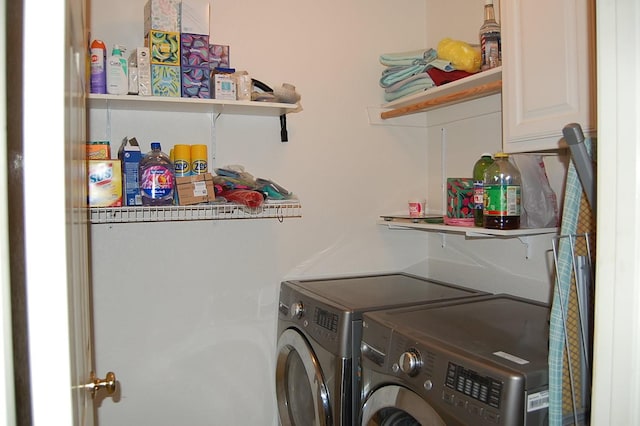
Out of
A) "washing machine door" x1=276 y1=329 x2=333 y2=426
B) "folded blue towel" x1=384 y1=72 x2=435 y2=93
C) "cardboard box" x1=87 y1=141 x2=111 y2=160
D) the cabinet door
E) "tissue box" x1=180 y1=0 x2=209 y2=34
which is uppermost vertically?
"tissue box" x1=180 y1=0 x2=209 y2=34

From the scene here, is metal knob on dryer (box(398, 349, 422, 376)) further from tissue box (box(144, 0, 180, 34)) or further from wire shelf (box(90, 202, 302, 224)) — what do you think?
tissue box (box(144, 0, 180, 34))

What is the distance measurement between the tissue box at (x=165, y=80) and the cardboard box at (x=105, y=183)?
12.3 inches

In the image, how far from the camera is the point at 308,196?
229cm

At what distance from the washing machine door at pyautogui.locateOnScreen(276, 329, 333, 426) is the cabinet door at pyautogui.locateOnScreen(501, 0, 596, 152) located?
1.06 metres

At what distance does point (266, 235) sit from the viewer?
221 cm

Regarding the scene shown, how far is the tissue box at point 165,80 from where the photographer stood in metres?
1.77

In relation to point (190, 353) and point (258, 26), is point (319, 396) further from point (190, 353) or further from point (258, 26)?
point (258, 26)

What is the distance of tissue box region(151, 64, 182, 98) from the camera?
1774 millimetres

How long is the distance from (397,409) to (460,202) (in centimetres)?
91

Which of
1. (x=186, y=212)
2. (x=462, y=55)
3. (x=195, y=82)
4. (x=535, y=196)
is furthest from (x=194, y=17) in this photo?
(x=535, y=196)

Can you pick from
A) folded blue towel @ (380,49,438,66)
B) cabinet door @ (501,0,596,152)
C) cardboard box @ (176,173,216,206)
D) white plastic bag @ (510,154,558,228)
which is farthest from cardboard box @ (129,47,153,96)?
white plastic bag @ (510,154,558,228)

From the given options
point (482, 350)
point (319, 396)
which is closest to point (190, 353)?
point (319, 396)

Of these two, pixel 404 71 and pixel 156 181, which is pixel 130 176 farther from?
pixel 404 71

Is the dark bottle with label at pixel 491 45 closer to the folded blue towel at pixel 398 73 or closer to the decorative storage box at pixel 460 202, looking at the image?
the folded blue towel at pixel 398 73
